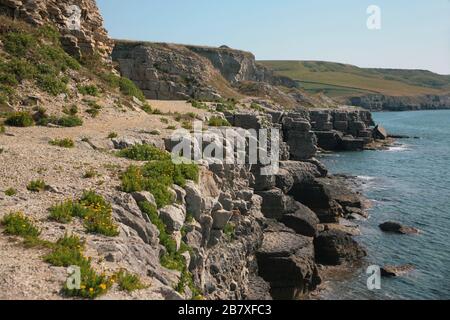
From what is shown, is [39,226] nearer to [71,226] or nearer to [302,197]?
[71,226]

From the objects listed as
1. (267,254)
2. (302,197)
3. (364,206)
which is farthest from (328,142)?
(267,254)

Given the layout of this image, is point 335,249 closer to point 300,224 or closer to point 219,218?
point 300,224

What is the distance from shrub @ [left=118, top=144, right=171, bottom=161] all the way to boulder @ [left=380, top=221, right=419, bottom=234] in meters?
28.6

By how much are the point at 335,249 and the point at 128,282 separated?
88.4 ft

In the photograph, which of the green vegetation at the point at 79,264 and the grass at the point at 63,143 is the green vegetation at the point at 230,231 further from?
the green vegetation at the point at 79,264

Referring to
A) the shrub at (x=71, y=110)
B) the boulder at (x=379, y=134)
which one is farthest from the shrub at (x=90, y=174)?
the boulder at (x=379, y=134)

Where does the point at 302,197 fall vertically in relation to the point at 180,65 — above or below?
below

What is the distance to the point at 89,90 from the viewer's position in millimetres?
30141

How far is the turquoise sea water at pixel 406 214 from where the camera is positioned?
30.2 m

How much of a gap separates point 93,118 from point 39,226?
15.6 meters

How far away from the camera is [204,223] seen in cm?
1853

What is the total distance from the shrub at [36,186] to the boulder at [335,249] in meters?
24.4

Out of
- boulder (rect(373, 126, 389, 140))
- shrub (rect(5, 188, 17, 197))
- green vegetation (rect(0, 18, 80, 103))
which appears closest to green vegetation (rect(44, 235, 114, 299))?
shrub (rect(5, 188, 17, 197))

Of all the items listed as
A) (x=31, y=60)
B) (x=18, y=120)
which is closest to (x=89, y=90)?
(x=31, y=60)
